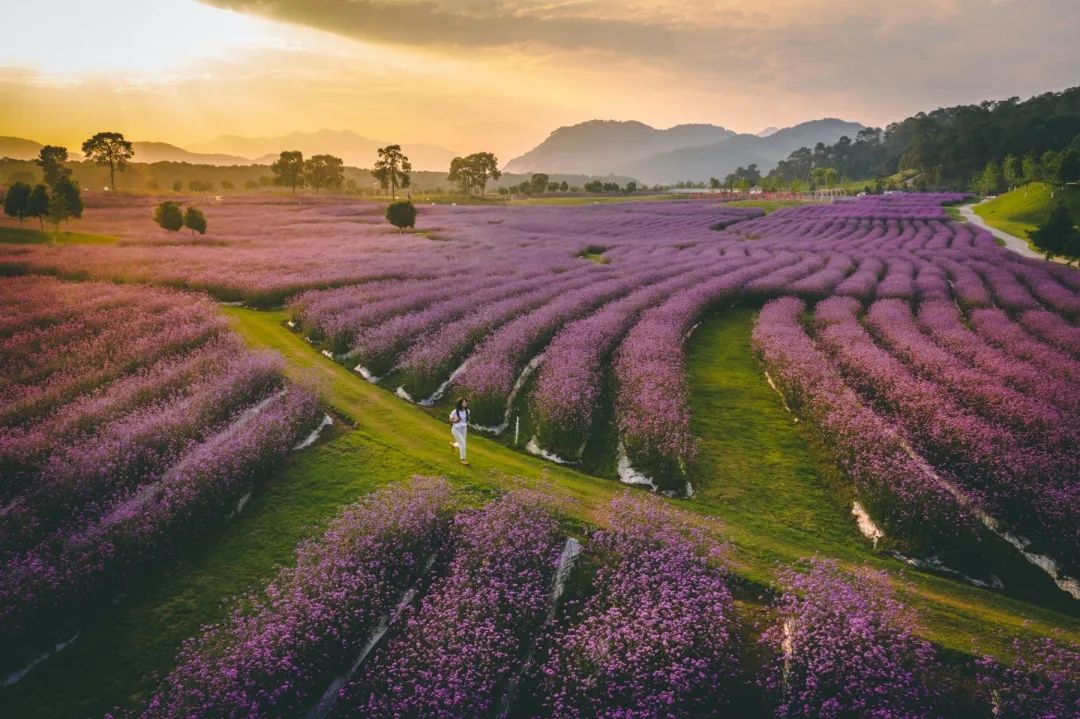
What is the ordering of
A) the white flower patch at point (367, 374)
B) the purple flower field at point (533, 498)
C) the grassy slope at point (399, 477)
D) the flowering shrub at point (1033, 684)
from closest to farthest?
1. the flowering shrub at point (1033, 684)
2. the purple flower field at point (533, 498)
3. the grassy slope at point (399, 477)
4. the white flower patch at point (367, 374)

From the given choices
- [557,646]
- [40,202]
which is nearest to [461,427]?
[557,646]

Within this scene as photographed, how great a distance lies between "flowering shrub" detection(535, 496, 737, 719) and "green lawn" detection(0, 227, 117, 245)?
44.0 m

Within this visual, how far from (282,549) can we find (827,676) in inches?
340

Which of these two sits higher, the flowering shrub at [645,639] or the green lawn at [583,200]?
the green lawn at [583,200]

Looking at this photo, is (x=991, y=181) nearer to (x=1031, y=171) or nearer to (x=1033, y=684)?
(x=1031, y=171)

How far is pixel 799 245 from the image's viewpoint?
4347cm

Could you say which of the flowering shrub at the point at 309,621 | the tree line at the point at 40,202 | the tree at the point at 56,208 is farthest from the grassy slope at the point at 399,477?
the tree line at the point at 40,202

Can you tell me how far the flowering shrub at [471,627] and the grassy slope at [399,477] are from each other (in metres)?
1.71

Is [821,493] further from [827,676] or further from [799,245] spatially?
[799,245]

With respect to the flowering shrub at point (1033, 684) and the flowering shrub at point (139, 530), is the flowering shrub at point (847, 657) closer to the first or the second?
the flowering shrub at point (1033, 684)

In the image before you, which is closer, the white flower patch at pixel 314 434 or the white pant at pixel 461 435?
the white pant at pixel 461 435

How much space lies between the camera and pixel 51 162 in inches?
2859

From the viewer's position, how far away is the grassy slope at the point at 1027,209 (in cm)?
5550

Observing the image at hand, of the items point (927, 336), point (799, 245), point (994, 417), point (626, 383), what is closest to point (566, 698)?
point (626, 383)
